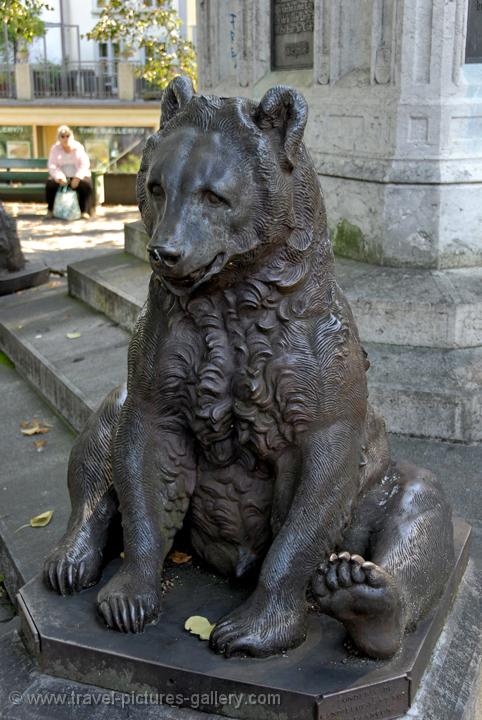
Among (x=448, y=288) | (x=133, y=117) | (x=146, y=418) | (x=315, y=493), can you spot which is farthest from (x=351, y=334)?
(x=133, y=117)

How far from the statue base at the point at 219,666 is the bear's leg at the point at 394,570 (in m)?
0.09

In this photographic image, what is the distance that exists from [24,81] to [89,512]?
2769 centimetres

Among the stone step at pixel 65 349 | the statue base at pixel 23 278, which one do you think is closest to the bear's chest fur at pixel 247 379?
the stone step at pixel 65 349

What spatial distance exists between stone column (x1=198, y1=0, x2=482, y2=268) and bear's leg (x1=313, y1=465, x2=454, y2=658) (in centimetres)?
312

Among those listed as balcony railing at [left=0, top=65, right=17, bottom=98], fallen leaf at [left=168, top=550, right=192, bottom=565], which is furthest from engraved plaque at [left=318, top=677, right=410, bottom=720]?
balcony railing at [left=0, top=65, right=17, bottom=98]

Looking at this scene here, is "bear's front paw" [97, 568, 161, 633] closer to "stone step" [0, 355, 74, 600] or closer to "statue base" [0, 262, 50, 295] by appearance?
"stone step" [0, 355, 74, 600]

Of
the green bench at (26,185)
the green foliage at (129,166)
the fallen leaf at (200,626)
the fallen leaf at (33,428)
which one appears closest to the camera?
the fallen leaf at (200,626)

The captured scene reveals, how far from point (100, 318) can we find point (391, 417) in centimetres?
343

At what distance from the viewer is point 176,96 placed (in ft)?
8.48

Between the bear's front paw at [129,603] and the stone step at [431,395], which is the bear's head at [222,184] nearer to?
the bear's front paw at [129,603]

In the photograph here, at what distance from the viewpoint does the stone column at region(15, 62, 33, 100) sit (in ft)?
92.7

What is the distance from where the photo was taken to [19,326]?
808 centimetres

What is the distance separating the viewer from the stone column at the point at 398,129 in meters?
5.69

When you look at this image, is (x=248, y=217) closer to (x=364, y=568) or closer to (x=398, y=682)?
(x=364, y=568)
